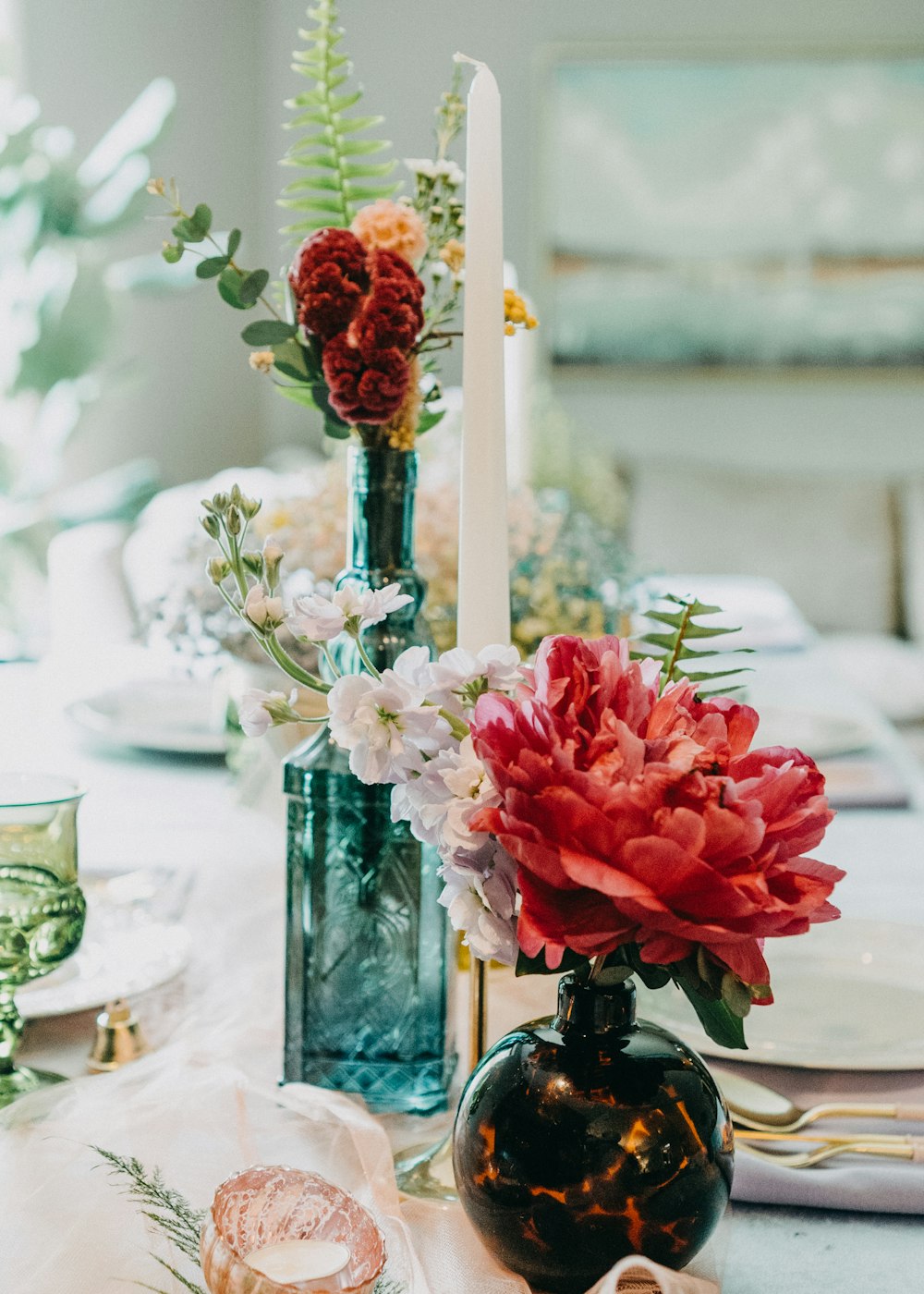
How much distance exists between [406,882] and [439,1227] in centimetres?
17

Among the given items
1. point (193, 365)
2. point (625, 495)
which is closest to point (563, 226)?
point (625, 495)

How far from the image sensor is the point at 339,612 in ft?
1.66

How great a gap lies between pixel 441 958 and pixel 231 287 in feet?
1.15

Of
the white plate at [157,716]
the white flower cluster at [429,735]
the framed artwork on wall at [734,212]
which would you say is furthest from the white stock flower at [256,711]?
the framed artwork on wall at [734,212]

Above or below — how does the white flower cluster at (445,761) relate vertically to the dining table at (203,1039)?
above

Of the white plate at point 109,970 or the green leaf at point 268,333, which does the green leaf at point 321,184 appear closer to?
the green leaf at point 268,333

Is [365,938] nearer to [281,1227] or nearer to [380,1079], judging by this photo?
[380,1079]

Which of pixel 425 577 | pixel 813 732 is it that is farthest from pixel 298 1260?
pixel 813 732

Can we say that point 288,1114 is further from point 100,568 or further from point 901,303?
point 901,303

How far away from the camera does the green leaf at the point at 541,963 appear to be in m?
0.47

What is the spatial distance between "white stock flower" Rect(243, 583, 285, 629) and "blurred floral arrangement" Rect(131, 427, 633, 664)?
0.58 metres

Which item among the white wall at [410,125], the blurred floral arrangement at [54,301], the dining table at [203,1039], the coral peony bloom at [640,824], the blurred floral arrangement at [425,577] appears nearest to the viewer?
the coral peony bloom at [640,824]

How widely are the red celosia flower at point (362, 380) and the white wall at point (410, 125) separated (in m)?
3.51

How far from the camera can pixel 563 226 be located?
13.7 feet
